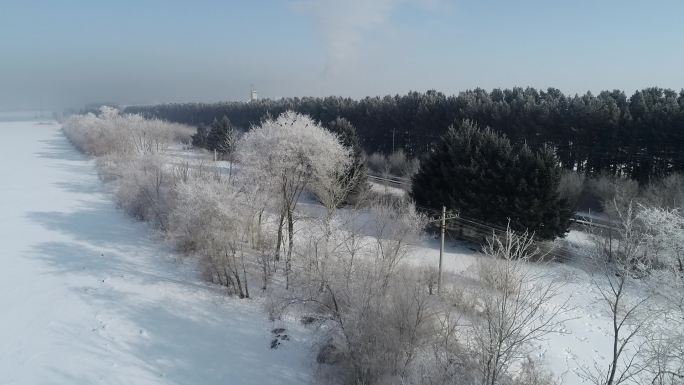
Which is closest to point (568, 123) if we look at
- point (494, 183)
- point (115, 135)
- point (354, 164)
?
point (494, 183)

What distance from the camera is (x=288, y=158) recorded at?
25.7 m

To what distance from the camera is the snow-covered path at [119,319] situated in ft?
61.3

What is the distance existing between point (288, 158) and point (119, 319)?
1249cm

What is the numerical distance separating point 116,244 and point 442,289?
25.1m

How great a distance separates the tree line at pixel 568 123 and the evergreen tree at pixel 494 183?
43.6 ft

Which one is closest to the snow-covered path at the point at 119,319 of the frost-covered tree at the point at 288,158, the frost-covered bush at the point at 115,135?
the frost-covered tree at the point at 288,158

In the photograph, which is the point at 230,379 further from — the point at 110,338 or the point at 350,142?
the point at 350,142

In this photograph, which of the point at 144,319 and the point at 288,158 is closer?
the point at 144,319

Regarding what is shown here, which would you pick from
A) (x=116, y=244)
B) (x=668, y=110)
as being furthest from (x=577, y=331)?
(x=116, y=244)

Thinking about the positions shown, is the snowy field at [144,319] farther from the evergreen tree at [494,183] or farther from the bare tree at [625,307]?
the evergreen tree at [494,183]

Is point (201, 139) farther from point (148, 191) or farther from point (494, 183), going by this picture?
point (494, 183)

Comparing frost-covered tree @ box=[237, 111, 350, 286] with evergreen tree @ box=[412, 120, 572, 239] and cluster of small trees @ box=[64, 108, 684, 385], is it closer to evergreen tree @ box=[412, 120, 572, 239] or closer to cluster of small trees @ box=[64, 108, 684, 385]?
cluster of small trees @ box=[64, 108, 684, 385]

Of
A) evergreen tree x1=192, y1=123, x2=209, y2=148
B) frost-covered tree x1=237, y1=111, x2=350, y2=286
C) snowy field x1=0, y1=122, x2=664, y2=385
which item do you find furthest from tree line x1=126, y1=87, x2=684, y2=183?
evergreen tree x1=192, y1=123, x2=209, y2=148

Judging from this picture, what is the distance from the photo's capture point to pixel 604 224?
104ft
